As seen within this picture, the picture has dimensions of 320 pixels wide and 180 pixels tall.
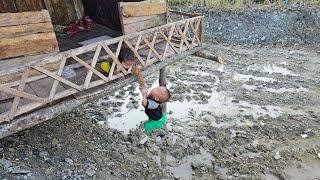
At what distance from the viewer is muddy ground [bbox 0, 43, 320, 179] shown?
294 inches

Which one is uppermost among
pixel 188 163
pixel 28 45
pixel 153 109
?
pixel 28 45

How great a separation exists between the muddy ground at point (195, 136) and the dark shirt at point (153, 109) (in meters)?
1.76

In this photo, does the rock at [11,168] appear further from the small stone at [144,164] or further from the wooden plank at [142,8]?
the wooden plank at [142,8]

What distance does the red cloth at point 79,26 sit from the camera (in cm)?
972

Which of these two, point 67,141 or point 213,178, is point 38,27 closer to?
point 67,141

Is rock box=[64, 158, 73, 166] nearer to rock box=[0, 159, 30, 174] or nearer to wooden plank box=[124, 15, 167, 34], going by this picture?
rock box=[0, 159, 30, 174]

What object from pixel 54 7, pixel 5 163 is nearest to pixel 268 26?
pixel 54 7

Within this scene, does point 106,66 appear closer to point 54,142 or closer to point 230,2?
point 54,142

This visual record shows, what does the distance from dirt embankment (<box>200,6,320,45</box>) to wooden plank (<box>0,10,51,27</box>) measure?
11.8 metres

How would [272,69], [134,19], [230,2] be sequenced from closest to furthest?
1. [134,19]
2. [272,69]
3. [230,2]

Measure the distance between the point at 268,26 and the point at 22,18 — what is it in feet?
42.5

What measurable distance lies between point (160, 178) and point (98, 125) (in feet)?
9.42

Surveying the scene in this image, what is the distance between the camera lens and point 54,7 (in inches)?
391

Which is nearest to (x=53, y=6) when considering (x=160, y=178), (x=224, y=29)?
(x=160, y=178)
